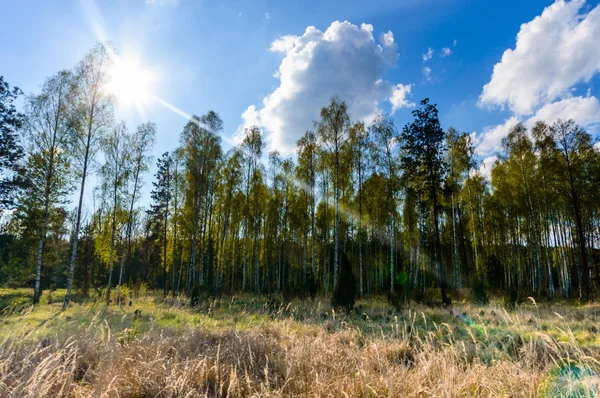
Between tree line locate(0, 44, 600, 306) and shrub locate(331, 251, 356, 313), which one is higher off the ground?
tree line locate(0, 44, 600, 306)

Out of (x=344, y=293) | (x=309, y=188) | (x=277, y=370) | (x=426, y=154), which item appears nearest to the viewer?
(x=277, y=370)

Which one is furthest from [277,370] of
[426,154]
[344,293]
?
[426,154]

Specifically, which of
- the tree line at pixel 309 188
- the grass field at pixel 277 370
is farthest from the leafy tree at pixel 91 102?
the grass field at pixel 277 370

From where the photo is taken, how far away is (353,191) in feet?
72.2

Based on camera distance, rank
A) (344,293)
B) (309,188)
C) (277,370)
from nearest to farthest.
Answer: (277,370), (344,293), (309,188)

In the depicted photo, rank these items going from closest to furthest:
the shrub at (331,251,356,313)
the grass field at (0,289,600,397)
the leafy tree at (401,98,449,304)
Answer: the grass field at (0,289,600,397) → the shrub at (331,251,356,313) → the leafy tree at (401,98,449,304)

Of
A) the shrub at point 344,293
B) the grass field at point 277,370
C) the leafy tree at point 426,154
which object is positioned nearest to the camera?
the grass field at point 277,370

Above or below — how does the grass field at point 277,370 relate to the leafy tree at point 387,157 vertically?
below

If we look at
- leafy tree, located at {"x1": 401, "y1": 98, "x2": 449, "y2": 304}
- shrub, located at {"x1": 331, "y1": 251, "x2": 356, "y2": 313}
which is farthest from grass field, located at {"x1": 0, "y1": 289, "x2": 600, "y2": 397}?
leafy tree, located at {"x1": 401, "y1": 98, "x2": 449, "y2": 304}

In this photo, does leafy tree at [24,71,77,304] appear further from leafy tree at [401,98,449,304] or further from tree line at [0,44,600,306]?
leafy tree at [401,98,449,304]

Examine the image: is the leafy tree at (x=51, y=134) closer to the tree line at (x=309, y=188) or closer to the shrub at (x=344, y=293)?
the tree line at (x=309, y=188)

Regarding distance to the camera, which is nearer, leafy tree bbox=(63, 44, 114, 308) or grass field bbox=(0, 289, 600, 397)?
grass field bbox=(0, 289, 600, 397)

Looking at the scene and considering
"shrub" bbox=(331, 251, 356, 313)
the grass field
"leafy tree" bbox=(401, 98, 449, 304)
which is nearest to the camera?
the grass field

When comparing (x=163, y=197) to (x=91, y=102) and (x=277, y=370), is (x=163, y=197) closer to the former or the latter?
(x=91, y=102)
